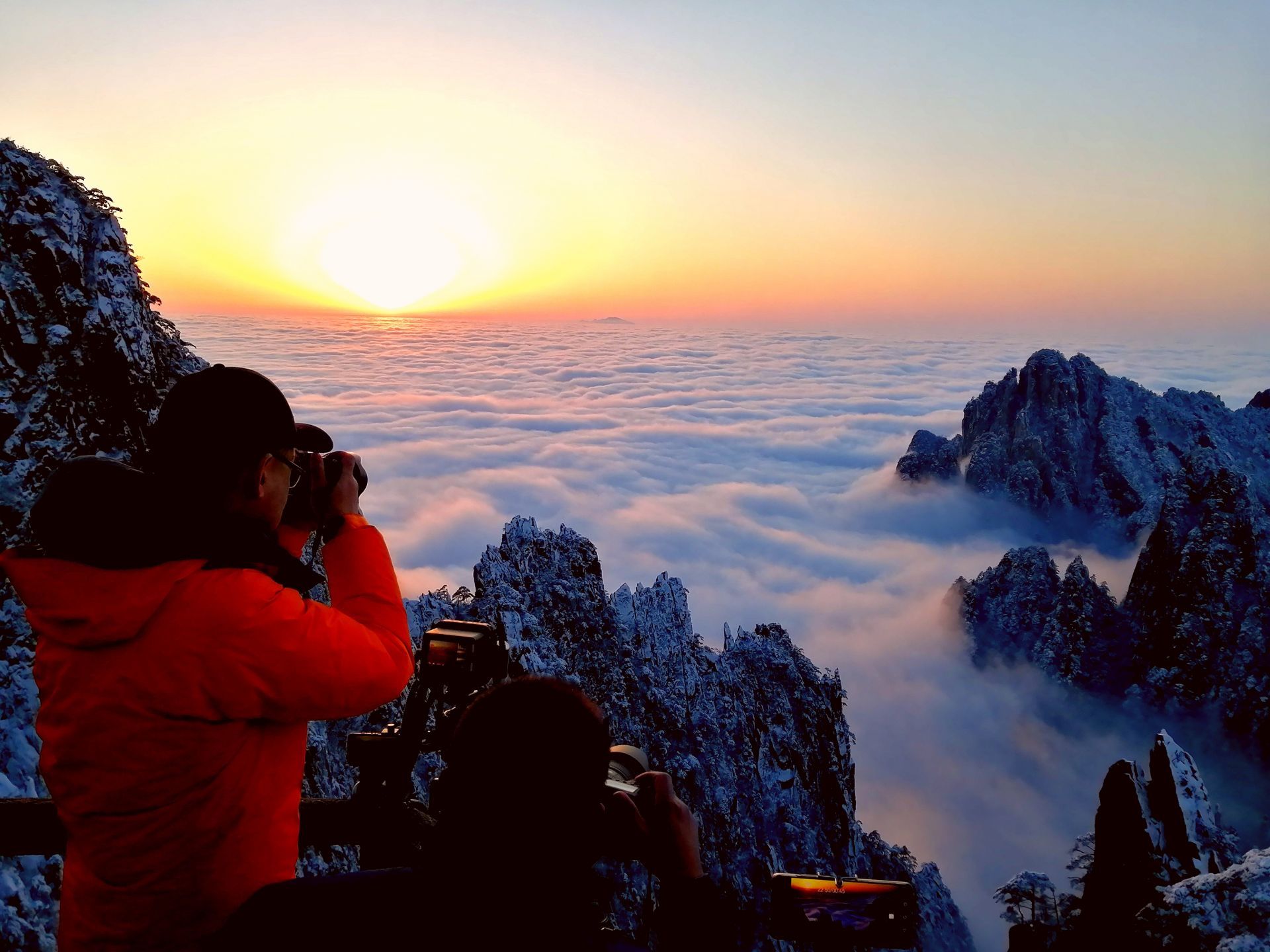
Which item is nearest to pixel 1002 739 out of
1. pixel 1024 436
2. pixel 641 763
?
pixel 1024 436

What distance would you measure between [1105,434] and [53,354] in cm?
15063

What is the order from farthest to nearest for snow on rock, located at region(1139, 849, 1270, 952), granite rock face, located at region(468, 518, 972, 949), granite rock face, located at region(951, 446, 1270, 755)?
granite rock face, located at region(951, 446, 1270, 755) < granite rock face, located at region(468, 518, 972, 949) < snow on rock, located at region(1139, 849, 1270, 952)

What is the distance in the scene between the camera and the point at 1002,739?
98.8 meters

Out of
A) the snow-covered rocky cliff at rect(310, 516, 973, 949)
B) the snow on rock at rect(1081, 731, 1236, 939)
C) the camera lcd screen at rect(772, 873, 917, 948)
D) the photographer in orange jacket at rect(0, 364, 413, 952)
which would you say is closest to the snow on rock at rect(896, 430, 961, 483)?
the snow-covered rocky cliff at rect(310, 516, 973, 949)

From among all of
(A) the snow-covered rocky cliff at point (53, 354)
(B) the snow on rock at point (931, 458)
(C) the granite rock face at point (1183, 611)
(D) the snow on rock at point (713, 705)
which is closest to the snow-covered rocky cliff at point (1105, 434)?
(B) the snow on rock at point (931, 458)

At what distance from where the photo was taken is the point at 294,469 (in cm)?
229

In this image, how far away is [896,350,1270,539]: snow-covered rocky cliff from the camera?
123 meters

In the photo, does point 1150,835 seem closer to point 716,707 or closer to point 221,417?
point 716,707

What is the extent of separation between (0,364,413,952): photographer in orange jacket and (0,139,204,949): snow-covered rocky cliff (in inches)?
131

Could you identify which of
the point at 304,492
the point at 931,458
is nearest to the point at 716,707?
the point at 304,492

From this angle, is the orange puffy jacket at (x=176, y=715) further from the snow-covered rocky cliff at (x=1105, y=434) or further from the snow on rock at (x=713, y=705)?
the snow-covered rocky cliff at (x=1105, y=434)

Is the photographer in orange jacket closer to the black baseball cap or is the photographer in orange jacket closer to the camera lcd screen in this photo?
the black baseball cap

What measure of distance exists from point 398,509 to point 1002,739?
9572 cm

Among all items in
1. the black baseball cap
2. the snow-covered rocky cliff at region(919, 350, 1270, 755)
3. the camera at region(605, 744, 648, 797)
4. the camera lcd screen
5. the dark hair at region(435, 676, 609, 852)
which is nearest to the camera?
the dark hair at region(435, 676, 609, 852)
